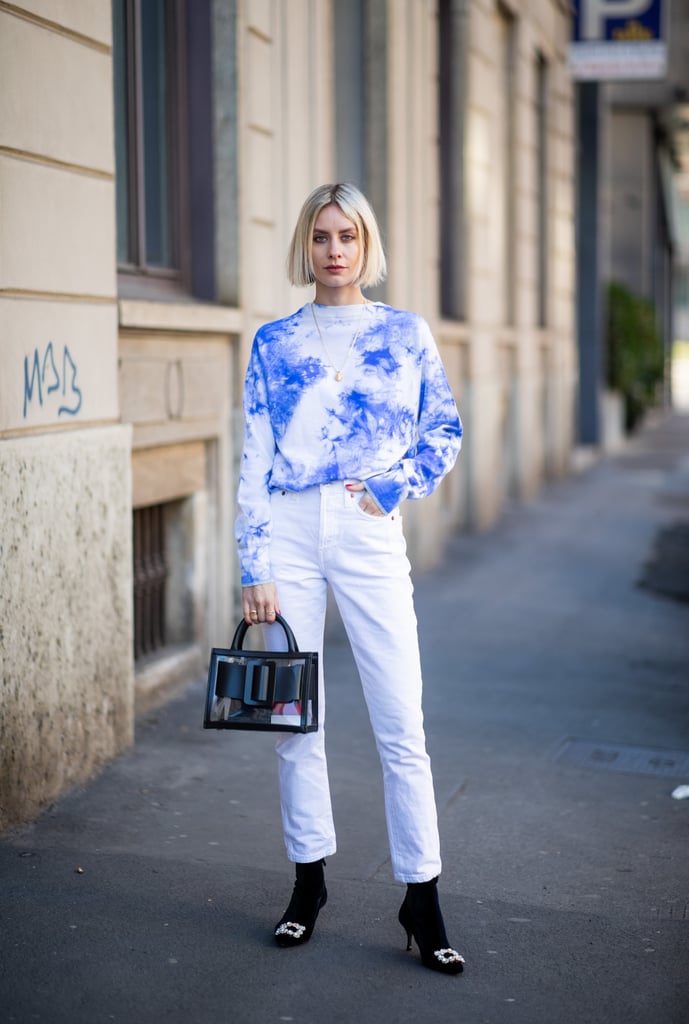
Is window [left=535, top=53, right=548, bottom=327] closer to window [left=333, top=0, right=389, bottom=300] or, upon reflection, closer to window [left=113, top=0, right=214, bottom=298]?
window [left=333, top=0, right=389, bottom=300]

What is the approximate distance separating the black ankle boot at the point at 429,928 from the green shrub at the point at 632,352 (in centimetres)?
1902

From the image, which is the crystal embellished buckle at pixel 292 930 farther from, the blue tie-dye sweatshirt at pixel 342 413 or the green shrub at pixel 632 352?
the green shrub at pixel 632 352

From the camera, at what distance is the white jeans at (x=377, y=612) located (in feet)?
11.9

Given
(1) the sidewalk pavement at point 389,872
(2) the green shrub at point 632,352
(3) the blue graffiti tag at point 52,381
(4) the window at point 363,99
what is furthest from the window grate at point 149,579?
(2) the green shrub at point 632,352

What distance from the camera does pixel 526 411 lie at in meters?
15.1

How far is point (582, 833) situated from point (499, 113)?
1021 cm

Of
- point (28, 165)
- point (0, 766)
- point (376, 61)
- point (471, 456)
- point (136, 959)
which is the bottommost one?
point (136, 959)

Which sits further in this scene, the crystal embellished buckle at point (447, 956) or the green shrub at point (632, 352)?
the green shrub at point (632, 352)

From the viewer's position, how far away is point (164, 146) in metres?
6.86

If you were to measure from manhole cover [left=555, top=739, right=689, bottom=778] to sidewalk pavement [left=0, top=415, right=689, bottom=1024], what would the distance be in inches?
0.6

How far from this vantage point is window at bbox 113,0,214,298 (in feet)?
20.9

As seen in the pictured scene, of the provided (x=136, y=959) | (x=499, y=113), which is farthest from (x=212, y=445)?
(x=499, y=113)

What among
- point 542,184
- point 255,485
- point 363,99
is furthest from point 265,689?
point 542,184

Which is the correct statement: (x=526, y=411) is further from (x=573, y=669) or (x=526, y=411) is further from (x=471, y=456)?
(x=573, y=669)
